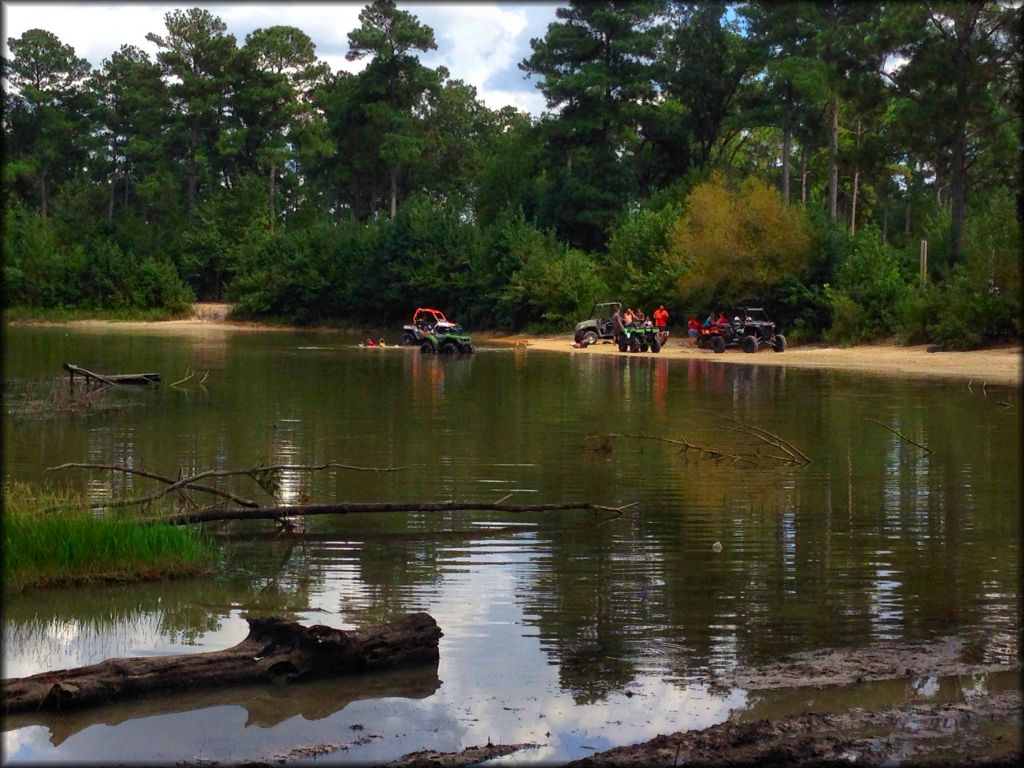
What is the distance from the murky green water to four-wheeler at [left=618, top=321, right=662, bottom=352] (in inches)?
909

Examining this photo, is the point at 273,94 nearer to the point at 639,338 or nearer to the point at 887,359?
the point at 639,338

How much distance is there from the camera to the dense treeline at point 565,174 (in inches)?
1868

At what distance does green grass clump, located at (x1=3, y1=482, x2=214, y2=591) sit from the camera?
10.4m

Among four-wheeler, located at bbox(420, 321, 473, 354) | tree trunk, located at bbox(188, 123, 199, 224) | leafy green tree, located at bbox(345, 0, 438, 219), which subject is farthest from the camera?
tree trunk, located at bbox(188, 123, 199, 224)

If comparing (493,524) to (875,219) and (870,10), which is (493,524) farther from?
(875,219)

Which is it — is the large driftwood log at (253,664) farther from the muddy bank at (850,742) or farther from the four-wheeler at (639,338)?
the four-wheeler at (639,338)

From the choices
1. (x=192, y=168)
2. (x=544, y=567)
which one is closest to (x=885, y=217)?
(x=192, y=168)

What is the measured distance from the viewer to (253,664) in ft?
25.5

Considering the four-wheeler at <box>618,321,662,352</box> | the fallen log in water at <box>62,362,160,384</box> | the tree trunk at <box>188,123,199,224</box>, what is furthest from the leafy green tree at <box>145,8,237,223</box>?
the fallen log in water at <box>62,362,160,384</box>

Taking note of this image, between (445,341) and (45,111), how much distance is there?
22.5m

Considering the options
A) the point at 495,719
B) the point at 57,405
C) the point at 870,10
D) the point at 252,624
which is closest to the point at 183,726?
the point at 252,624

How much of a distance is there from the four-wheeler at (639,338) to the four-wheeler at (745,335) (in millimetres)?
1914

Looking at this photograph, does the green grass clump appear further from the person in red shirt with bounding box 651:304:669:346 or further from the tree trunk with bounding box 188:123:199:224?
the tree trunk with bounding box 188:123:199:224

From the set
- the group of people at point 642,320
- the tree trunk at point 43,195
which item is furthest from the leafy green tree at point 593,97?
the tree trunk at point 43,195
